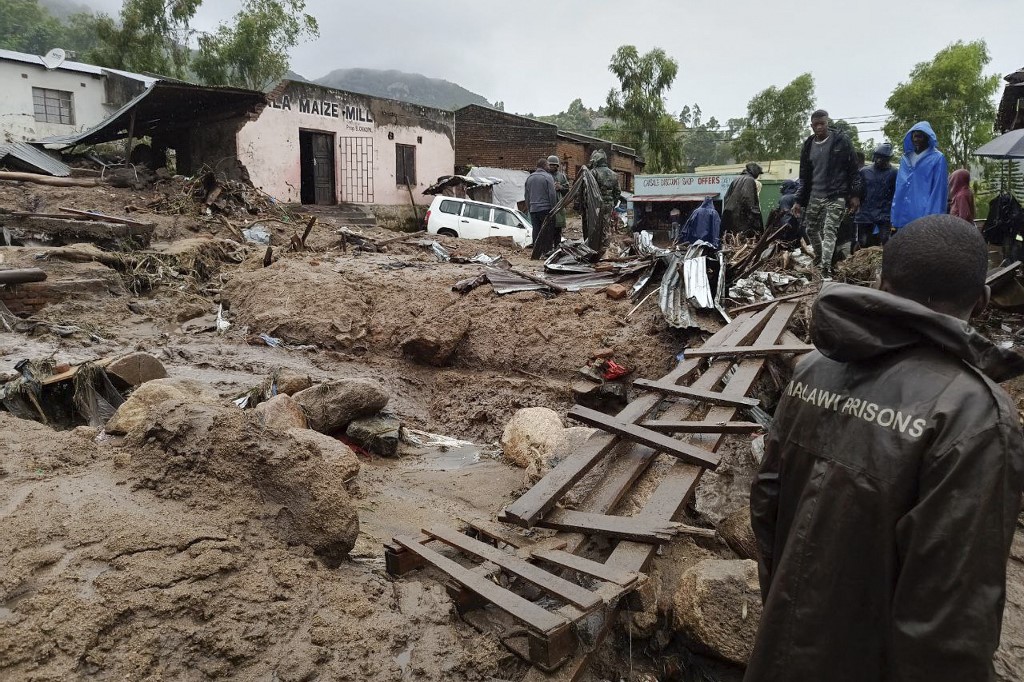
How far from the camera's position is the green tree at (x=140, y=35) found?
94.0ft

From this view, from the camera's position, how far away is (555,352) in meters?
6.90

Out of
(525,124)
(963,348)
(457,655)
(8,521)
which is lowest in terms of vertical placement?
(457,655)

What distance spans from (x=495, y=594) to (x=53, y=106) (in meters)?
27.0

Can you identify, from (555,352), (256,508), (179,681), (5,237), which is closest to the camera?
(179,681)

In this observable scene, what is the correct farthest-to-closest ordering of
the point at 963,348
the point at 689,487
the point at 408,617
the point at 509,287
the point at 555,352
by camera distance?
1. the point at 509,287
2. the point at 555,352
3. the point at 689,487
4. the point at 408,617
5. the point at 963,348

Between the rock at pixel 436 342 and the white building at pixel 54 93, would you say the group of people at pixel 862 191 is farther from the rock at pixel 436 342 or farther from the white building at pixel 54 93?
the white building at pixel 54 93

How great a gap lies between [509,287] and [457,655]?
5926 mm

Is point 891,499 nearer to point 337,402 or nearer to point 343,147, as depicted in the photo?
point 337,402

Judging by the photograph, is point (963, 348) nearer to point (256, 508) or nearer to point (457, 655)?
point (457, 655)

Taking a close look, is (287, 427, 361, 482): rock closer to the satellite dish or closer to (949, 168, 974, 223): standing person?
(949, 168, 974, 223): standing person

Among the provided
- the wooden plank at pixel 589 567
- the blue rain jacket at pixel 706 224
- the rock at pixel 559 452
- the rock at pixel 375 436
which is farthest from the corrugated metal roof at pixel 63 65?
the wooden plank at pixel 589 567

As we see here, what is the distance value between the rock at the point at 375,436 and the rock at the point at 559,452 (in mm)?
1207

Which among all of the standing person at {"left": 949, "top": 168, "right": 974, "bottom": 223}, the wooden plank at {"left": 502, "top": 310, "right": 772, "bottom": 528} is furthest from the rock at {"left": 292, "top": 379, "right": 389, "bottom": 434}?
the standing person at {"left": 949, "top": 168, "right": 974, "bottom": 223}

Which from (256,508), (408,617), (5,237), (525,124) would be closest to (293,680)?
(408,617)
